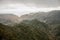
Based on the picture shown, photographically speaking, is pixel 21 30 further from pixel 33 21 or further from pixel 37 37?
pixel 33 21

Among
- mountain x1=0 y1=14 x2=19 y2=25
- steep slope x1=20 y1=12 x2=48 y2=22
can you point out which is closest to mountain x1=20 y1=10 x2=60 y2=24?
steep slope x1=20 y1=12 x2=48 y2=22

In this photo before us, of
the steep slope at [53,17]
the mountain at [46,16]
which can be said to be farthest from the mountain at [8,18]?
the steep slope at [53,17]

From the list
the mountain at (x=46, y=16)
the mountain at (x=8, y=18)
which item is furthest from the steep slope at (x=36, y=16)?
the mountain at (x=8, y=18)

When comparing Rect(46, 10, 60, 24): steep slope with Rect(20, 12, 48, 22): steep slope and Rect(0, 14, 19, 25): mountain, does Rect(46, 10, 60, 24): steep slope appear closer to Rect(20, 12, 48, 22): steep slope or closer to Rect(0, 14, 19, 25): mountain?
Rect(20, 12, 48, 22): steep slope

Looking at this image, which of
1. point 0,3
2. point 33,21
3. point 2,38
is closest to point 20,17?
point 33,21

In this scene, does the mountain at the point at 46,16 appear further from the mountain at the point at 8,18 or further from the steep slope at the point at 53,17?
the mountain at the point at 8,18

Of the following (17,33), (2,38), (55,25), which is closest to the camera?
(2,38)

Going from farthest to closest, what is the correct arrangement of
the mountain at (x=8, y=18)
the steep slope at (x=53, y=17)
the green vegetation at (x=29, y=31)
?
1. the steep slope at (x=53, y=17)
2. the mountain at (x=8, y=18)
3. the green vegetation at (x=29, y=31)

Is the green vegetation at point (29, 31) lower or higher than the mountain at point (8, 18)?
lower

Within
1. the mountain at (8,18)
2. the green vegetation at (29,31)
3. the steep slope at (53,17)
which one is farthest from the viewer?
the steep slope at (53,17)

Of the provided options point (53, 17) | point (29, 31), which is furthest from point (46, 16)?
point (29, 31)

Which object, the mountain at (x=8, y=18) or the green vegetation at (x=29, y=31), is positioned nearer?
the green vegetation at (x=29, y=31)
